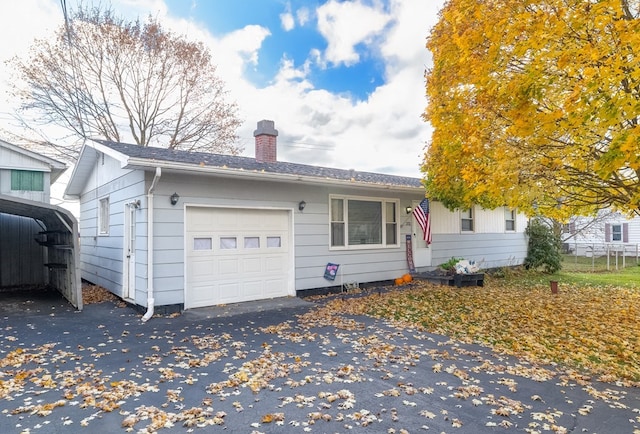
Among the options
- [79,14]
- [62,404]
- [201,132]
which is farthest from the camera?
[201,132]

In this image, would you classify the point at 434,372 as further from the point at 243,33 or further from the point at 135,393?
the point at 243,33

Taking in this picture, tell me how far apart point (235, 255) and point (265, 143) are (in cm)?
400

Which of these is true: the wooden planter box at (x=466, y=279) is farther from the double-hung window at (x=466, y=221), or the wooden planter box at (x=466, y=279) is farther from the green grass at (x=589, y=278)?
the double-hung window at (x=466, y=221)

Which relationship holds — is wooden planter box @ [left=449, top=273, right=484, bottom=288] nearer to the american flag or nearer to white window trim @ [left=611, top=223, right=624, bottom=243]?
the american flag

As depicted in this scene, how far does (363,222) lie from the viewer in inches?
424

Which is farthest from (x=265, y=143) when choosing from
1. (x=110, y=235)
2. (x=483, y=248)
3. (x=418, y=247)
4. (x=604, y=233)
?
(x=604, y=233)

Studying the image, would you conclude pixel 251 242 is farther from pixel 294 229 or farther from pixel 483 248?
pixel 483 248

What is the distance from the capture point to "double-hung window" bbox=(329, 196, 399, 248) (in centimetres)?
1025

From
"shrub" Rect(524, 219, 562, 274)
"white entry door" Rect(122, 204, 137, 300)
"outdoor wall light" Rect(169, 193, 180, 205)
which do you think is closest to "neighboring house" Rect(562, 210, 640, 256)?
"shrub" Rect(524, 219, 562, 274)

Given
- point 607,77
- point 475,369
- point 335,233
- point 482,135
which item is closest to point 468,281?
point 335,233

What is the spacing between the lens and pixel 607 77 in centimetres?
434

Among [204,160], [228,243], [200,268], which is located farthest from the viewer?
[204,160]

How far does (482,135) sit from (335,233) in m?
4.59

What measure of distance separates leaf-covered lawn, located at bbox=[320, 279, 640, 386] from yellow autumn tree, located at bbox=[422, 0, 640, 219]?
205cm
